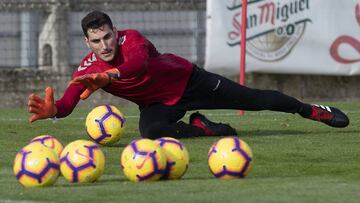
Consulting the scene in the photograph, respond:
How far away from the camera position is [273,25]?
19.1m

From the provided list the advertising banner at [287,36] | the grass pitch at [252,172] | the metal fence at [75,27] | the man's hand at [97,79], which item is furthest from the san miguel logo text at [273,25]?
the man's hand at [97,79]

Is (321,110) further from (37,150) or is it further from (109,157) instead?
(37,150)

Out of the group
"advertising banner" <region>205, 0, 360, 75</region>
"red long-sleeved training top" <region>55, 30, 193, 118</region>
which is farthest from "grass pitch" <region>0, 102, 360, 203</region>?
"advertising banner" <region>205, 0, 360, 75</region>

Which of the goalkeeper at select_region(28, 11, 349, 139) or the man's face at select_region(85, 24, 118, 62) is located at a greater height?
the man's face at select_region(85, 24, 118, 62)

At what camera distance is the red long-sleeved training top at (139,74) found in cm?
1083

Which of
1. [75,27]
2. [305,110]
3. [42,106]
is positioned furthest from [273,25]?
[42,106]

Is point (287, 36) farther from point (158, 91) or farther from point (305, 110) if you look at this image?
point (158, 91)

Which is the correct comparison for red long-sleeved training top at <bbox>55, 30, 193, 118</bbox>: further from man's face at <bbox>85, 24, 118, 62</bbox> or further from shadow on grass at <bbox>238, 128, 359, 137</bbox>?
shadow on grass at <bbox>238, 128, 359, 137</bbox>

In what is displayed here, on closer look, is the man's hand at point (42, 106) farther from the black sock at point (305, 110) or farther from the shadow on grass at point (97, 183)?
the black sock at point (305, 110)

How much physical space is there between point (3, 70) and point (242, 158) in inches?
467

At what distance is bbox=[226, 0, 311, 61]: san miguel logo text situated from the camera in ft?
62.5

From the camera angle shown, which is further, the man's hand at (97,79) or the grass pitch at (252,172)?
the man's hand at (97,79)

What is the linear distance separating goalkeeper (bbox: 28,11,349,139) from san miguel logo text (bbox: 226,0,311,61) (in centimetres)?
693

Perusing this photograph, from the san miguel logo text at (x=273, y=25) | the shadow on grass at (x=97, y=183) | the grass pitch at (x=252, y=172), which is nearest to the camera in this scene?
the grass pitch at (x=252, y=172)
